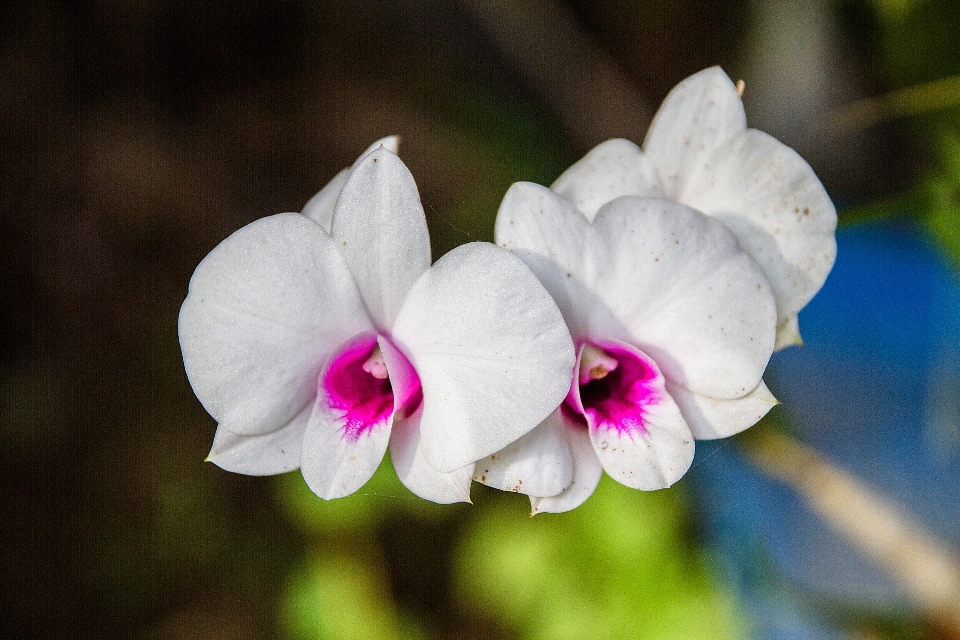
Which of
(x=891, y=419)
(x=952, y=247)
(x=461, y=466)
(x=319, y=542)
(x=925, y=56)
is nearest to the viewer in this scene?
(x=461, y=466)

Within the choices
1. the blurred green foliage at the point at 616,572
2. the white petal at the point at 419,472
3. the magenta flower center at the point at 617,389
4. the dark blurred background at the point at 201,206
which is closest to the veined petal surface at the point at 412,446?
the white petal at the point at 419,472

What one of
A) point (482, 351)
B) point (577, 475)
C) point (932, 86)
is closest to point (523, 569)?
point (577, 475)

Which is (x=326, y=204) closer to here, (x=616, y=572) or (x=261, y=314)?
(x=261, y=314)

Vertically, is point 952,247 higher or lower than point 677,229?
lower

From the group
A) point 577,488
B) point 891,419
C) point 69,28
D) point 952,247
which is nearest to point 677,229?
point 577,488

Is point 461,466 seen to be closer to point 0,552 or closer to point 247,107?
point 247,107

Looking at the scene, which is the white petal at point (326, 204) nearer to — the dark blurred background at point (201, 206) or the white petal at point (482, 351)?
the white petal at point (482, 351)

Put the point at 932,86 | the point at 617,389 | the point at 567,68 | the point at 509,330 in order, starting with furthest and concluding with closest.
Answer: the point at 567,68, the point at 932,86, the point at 617,389, the point at 509,330
